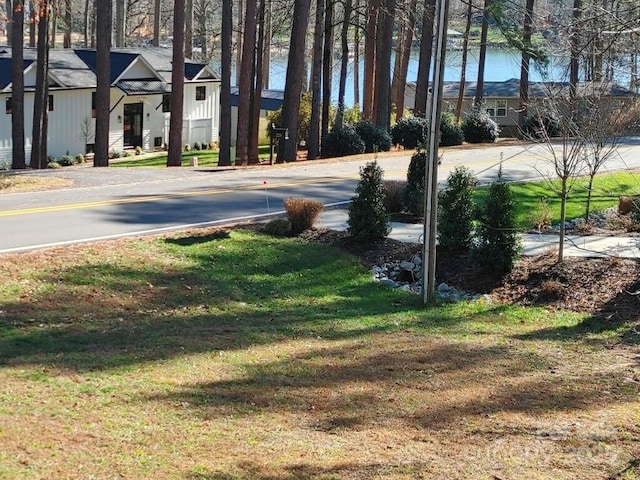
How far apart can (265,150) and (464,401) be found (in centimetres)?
3804

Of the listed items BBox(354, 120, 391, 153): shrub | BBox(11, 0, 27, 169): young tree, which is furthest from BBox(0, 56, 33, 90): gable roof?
BBox(354, 120, 391, 153): shrub

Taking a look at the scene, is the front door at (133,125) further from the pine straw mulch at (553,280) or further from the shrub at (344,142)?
the pine straw mulch at (553,280)

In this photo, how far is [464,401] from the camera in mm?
9375

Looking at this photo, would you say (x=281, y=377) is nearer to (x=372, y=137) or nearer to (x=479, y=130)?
(x=372, y=137)

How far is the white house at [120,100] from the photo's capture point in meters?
39.9

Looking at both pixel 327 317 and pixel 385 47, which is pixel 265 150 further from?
pixel 327 317

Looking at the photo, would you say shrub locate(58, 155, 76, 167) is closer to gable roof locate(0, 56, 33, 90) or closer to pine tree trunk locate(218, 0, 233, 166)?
gable roof locate(0, 56, 33, 90)

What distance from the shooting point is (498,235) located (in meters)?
15.4

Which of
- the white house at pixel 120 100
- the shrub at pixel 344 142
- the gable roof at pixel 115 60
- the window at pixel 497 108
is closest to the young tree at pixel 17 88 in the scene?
the white house at pixel 120 100

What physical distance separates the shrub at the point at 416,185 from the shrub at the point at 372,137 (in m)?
14.8

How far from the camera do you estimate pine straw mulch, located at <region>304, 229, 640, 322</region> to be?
14.1 metres

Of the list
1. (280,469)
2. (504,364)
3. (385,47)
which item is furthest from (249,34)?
(280,469)

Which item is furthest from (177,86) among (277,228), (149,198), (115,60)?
(277,228)

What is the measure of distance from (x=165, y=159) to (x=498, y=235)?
28205 mm
